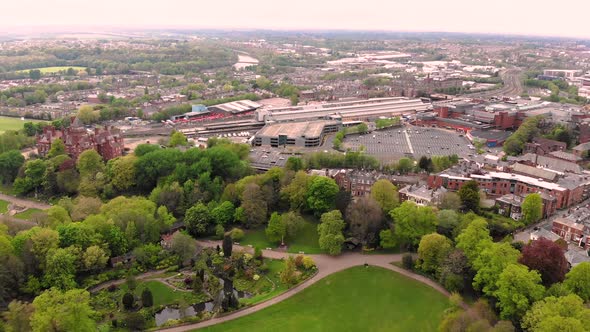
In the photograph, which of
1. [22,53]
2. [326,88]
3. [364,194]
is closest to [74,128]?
[364,194]

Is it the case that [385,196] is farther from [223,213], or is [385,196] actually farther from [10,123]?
[10,123]

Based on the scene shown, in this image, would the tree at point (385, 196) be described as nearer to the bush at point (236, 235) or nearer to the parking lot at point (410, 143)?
the bush at point (236, 235)

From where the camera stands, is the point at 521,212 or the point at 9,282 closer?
the point at 9,282

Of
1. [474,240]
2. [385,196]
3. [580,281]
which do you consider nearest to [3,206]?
[385,196]

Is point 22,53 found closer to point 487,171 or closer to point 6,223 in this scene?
point 6,223

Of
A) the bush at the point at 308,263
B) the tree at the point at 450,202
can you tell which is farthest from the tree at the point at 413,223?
the bush at the point at 308,263

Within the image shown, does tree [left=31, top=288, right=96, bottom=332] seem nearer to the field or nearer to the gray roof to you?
the gray roof
